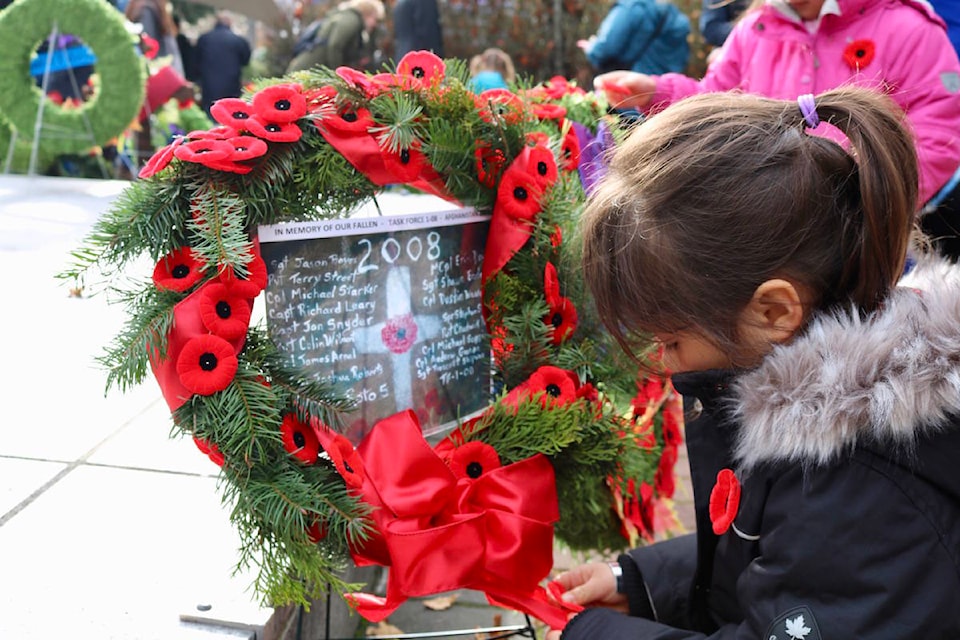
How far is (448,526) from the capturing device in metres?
1.52

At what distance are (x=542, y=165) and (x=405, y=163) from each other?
0.32m

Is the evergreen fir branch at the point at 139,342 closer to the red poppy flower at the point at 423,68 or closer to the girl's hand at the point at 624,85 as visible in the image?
the red poppy flower at the point at 423,68

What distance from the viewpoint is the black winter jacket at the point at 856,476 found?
1.12 meters

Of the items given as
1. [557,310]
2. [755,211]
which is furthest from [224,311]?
[755,211]

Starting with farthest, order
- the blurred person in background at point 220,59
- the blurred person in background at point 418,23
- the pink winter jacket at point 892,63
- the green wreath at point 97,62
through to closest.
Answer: the blurred person in background at point 220,59
the blurred person in background at point 418,23
the green wreath at point 97,62
the pink winter jacket at point 892,63

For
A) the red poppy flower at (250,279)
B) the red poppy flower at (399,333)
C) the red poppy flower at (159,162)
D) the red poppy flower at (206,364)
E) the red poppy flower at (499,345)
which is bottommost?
the red poppy flower at (499,345)

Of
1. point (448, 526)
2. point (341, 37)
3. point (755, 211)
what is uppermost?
point (341, 37)

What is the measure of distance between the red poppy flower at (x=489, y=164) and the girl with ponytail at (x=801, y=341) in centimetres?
33

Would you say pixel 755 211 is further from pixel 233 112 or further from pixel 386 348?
pixel 233 112

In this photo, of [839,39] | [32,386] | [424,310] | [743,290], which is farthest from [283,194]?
[839,39]

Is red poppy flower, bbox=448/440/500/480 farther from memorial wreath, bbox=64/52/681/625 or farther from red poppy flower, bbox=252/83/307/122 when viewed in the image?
red poppy flower, bbox=252/83/307/122

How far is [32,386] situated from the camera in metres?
2.63

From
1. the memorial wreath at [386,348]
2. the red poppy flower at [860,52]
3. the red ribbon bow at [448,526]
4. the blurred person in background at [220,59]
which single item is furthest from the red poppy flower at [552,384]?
the blurred person in background at [220,59]

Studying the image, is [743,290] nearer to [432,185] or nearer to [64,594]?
[432,185]
